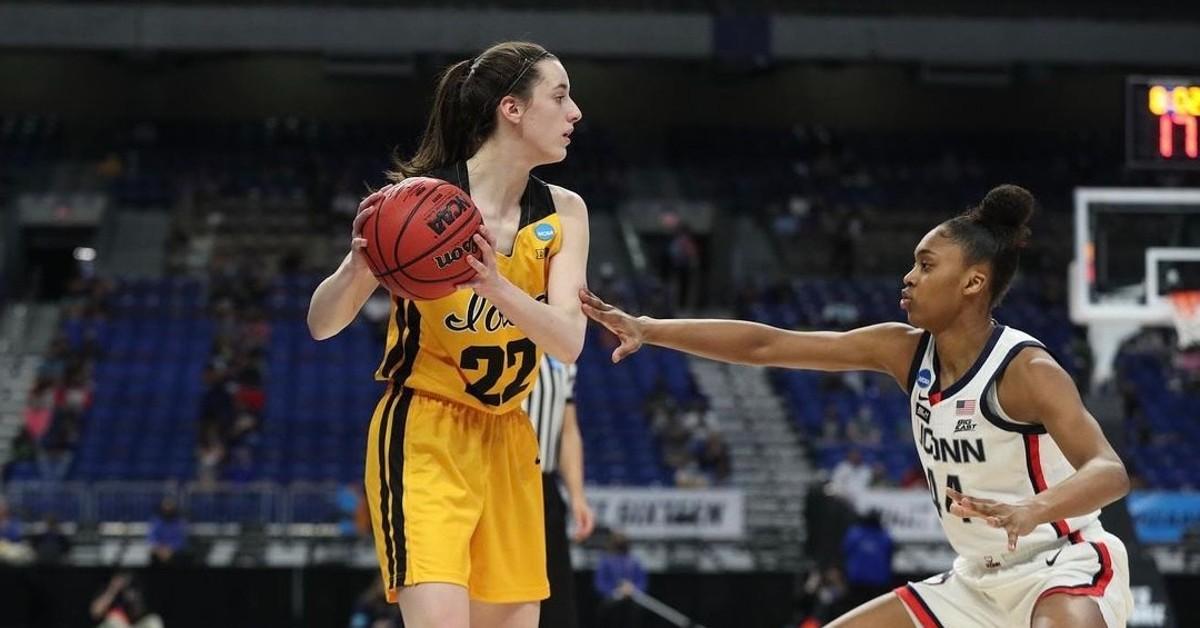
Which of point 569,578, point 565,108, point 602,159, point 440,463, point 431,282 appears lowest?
point 569,578

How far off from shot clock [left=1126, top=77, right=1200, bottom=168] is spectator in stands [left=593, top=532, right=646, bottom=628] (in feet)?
15.8

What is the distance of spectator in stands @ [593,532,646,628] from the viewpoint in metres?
12.0

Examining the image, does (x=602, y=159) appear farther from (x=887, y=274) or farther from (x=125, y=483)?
(x=125, y=483)

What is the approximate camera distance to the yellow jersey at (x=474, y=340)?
4.18 metres

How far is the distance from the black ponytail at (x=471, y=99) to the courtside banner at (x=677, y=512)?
36.8ft

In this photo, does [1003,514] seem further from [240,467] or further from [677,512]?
[240,467]

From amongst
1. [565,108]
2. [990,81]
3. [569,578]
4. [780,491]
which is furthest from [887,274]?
[565,108]

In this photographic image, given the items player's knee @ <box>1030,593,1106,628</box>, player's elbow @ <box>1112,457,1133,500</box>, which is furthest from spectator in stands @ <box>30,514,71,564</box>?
player's elbow @ <box>1112,457,1133,500</box>

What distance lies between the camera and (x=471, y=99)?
14.5 feet

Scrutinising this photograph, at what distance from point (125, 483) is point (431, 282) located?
12085 mm

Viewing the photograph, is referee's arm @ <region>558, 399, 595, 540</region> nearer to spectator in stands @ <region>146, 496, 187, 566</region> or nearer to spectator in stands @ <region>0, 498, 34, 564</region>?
spectator in stands @ <region>146, 496, 187, 566</region>

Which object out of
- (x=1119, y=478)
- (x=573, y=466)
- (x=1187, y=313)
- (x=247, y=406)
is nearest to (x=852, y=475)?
(x=1187, y=313)

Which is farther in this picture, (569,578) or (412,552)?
(569,578)

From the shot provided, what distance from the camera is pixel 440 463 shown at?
4188mm
